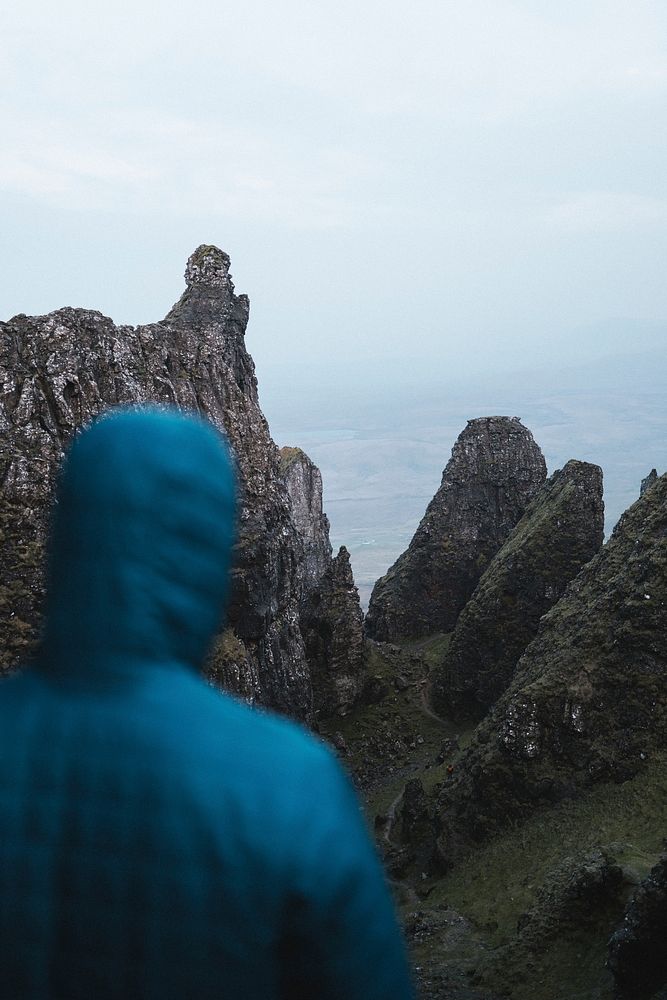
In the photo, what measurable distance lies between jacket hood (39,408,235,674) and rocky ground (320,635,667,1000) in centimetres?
2280

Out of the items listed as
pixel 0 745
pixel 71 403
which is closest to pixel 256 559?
pixel 71 403

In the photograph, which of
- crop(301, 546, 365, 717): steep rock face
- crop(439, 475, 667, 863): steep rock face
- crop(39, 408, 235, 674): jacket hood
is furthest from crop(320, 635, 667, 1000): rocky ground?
crop(39, 408, 235, 674): jacket hood

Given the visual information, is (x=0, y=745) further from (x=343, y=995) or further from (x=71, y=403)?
(x=71, y=403)

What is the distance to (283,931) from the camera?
8.46 ft

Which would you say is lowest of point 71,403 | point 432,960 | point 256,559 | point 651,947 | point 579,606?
point 432,960

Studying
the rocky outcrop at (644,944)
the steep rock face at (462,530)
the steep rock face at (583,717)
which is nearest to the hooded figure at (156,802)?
the rocky outcrop at (644,944)

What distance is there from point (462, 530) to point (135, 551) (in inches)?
2872

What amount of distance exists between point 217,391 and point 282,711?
1667 centimetres

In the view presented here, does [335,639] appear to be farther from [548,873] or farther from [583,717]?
[548,873]

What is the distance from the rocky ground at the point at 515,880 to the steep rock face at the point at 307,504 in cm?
2262

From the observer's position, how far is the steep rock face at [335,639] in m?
57.5

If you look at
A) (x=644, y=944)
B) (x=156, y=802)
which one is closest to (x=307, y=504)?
(x=644, y=944)

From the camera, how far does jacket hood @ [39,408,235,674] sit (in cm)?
277

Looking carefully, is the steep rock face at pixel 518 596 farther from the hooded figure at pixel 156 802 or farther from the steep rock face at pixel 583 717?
the hooded figure at pixel 156 802
